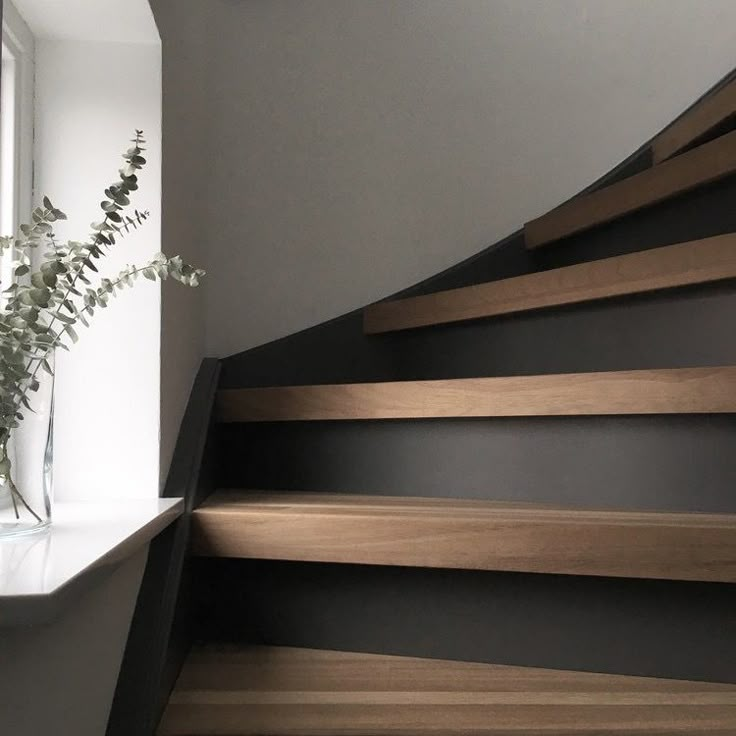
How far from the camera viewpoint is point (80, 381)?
4.09 feet

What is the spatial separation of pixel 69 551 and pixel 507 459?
0.81 meters

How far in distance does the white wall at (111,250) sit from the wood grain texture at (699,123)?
3.72 ft

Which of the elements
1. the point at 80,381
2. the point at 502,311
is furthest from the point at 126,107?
the point at 502,311

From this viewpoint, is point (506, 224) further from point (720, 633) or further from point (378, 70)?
point (720, 633)

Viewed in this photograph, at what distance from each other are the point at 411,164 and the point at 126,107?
987mm

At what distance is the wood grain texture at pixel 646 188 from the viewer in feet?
5.04

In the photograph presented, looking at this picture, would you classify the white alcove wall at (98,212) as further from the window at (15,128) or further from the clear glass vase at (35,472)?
the clear glass vase at (35,472)

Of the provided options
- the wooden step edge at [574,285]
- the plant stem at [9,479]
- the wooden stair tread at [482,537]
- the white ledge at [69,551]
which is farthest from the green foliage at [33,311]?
the wooden step edge at [574,285]

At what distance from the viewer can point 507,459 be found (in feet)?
4.60

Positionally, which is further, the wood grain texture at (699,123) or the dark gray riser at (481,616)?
the wood grain texture at (699,123)

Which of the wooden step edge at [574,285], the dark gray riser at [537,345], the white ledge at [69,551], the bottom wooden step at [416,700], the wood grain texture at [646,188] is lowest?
the bottom wooden step at [416,700]

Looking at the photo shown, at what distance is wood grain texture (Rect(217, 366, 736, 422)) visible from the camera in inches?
47.2

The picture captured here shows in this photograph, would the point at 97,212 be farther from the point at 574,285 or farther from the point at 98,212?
the point at 574,285

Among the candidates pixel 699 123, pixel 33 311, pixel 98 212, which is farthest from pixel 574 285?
pixel 33 311
